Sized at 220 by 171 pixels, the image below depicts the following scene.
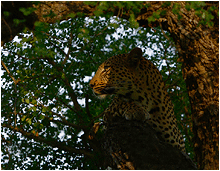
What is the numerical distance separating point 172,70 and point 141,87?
4.18 metres

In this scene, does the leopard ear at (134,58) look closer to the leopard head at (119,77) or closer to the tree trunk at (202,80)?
the leopard head at (119,77)

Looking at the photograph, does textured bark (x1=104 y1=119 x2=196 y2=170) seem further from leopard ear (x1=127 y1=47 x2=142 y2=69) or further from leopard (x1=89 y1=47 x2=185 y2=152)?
leopard ear (x1=127 y1=47 x2=142 y2=69)

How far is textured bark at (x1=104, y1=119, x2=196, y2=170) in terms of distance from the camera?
A: 3812mm

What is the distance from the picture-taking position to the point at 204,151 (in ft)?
17.6

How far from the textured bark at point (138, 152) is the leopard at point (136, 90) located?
859mm

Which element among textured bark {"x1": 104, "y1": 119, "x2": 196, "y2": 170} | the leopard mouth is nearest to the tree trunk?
textured bark {"x1": 104, "y1": 119, "x2": 196, "y2": 170}

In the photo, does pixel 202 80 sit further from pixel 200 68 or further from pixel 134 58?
pixel 134 58

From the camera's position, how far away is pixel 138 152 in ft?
13.1

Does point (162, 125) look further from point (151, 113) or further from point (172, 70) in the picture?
point (172, 70)

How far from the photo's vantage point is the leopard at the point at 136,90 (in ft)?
18.0

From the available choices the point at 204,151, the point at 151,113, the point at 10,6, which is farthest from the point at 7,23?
the point at 204,151

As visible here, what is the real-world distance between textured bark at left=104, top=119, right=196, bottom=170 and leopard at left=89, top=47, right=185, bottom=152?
0.86 metres

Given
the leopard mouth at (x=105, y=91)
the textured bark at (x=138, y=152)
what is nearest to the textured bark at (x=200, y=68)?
the textured bark at (x=138, y=152)

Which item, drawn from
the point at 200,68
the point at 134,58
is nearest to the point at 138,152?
the point at 134,58
